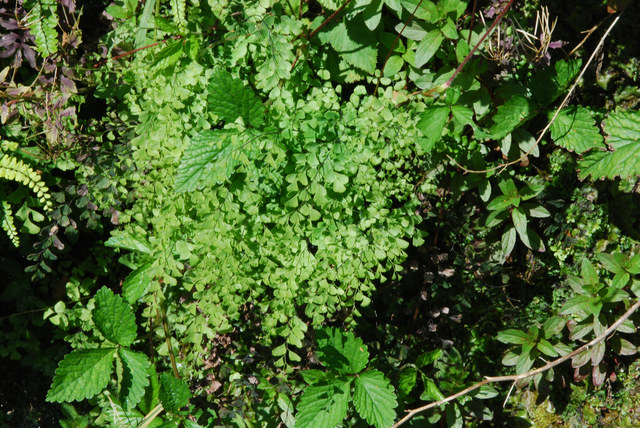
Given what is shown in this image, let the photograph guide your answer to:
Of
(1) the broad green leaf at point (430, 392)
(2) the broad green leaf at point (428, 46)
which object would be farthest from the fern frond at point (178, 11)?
(1) the broad green leaf at point (430, 392)

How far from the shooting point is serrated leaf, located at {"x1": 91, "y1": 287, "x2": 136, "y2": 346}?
212 centimetres

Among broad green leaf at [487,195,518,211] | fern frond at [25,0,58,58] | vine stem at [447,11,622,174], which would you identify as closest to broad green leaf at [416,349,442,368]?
broad green leaf at [487,195,518,211]

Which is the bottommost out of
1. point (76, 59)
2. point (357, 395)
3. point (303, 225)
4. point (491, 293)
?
point (491, 293)

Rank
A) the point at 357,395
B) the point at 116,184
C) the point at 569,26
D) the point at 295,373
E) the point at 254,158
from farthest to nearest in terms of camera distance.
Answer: the point at 295,373, the point at 116,184, the point at 569,26, the point at 357,395, the point at 254,158

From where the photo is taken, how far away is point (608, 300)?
206 cm

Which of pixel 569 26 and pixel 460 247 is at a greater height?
pixel 569 26

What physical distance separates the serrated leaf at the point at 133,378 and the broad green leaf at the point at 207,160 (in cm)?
80

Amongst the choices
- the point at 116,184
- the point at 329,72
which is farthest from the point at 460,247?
the point at 116,184

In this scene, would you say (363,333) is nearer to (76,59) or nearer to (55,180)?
(55,180)

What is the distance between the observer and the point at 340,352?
200 cm

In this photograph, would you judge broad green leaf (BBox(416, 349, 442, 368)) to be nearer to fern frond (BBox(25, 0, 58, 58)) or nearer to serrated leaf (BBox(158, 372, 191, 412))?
serrated leaf (BBox(158, 372, 191, 412))

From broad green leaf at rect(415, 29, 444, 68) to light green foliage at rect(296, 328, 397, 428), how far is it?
1.02 meters

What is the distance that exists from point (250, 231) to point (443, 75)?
0.90 meters

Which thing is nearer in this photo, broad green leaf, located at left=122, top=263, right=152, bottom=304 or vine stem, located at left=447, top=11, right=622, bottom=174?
vine stem, located at left=447, top=11, right=622, bottom=174
